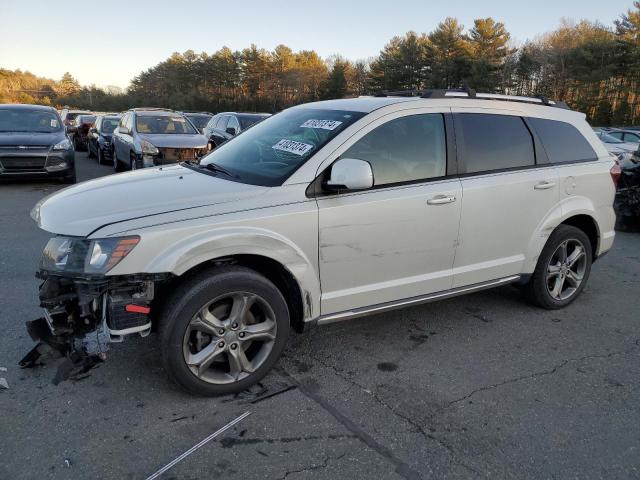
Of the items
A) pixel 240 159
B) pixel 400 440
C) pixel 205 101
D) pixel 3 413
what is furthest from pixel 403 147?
pixel 205 101

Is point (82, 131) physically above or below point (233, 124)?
below

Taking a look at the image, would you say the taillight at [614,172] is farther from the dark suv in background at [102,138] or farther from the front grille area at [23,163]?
the dark suv in background at [102,138]

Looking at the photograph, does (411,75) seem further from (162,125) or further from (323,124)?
(323,124)

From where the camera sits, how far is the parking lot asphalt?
2.55 metres

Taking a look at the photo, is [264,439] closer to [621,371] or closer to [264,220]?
[264,220]

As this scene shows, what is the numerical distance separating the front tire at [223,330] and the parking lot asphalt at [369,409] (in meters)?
0.14

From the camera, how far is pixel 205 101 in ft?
228

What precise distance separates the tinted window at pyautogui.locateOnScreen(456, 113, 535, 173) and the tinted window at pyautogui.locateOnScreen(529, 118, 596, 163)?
0.62 feet

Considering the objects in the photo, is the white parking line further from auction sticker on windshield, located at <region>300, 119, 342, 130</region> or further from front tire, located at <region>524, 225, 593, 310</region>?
front tire, located at <region>524, 225, 593, 310</region>

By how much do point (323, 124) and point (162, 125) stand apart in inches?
377

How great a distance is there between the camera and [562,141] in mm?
4590

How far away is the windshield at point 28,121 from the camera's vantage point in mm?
10883

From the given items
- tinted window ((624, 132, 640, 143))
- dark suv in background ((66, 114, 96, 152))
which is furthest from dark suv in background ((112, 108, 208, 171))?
tinted window ((624, 132, 640, 143))

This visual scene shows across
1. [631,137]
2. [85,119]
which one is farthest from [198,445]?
[85,119]
